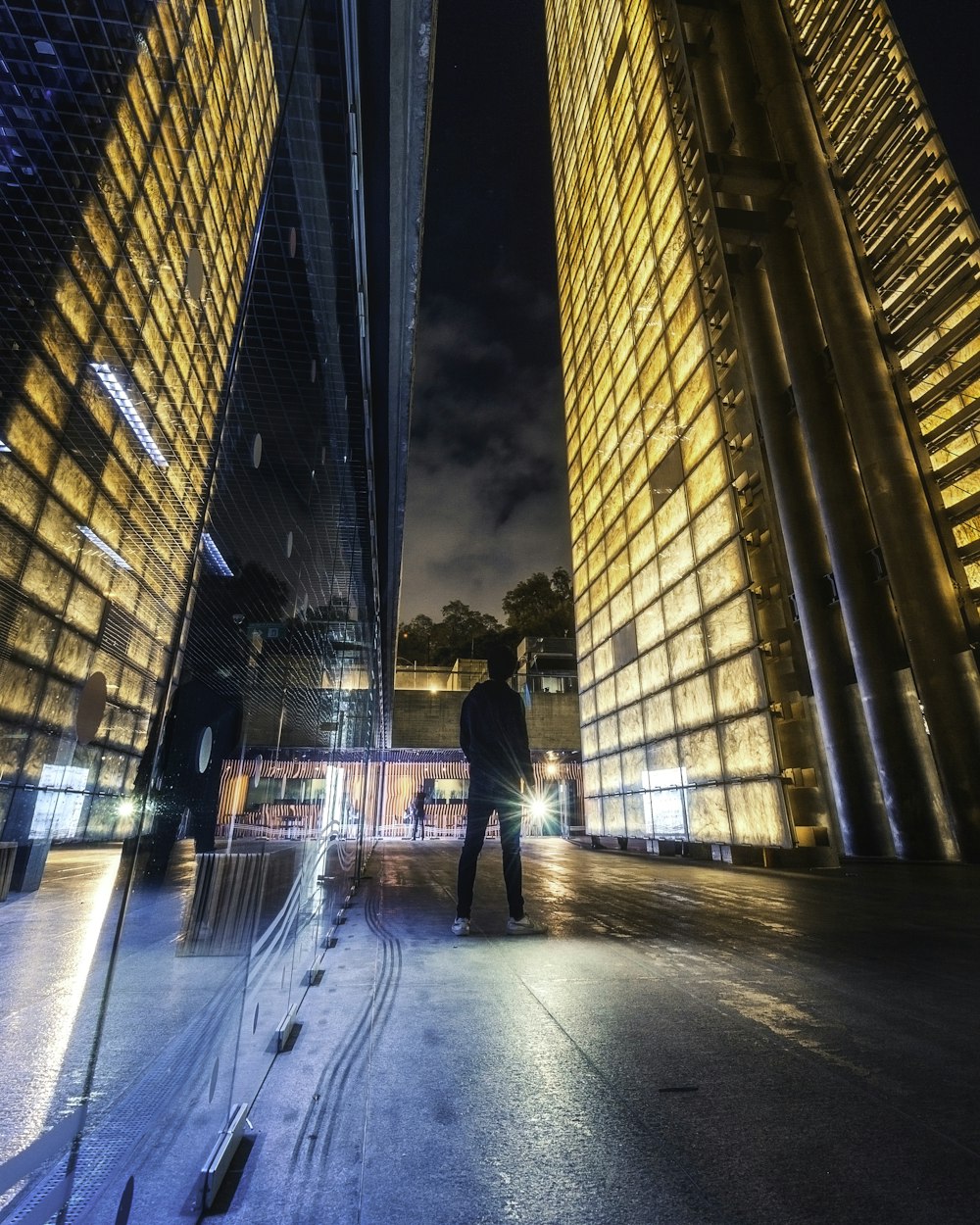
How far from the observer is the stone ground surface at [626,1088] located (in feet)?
2.95

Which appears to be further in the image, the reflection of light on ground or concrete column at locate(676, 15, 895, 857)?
concrete column at locate(676, 15, 895, 857)

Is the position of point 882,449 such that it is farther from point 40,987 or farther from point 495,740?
point 40,987

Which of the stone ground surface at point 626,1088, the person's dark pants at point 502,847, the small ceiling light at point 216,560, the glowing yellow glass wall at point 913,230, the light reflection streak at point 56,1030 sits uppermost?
the glowing yellow glass wall at point 913,230

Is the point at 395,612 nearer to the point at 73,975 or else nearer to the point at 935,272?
the point at 73,975

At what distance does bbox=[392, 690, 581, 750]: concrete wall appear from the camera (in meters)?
21.6

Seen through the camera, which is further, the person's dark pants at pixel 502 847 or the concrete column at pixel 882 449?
the concrete column at pixel 882 449

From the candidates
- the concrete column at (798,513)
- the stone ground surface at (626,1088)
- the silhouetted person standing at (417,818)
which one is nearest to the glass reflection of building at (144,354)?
the stone ground surface at (626,1088)

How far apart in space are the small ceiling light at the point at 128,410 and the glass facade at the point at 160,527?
16 mm

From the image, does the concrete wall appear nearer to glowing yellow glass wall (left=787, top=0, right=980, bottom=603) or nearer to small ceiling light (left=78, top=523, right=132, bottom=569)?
glowing yellow glass wall (left=787, top=0, right=980, bottom=603)

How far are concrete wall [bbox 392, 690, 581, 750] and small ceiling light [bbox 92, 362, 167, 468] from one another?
19376mm

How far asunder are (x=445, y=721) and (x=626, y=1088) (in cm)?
2092

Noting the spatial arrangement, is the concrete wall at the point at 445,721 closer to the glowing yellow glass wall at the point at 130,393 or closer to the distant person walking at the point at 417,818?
the distant person walking at the point at 417,818

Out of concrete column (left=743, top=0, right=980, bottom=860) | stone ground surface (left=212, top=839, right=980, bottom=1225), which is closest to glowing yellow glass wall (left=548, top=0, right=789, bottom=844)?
concrete column (left=743, top=0, right=980, bottom=860)

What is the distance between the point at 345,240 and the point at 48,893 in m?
4.22
